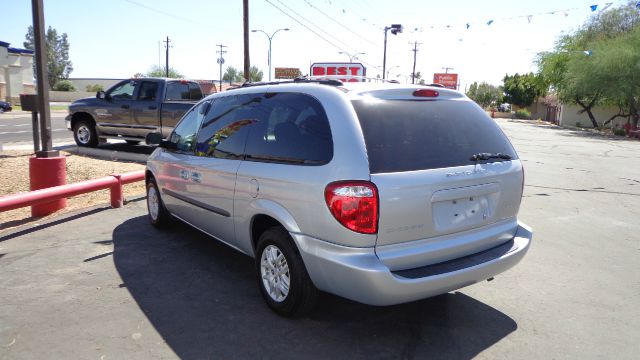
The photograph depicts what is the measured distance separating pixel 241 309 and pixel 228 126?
5.32 feet

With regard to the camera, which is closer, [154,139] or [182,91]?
[154,139]

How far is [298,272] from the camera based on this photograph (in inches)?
138

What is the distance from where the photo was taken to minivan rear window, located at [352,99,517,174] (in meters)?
3.27

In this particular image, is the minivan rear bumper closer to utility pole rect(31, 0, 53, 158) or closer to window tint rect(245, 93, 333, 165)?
window tint rect(245, 93, 333, 165)

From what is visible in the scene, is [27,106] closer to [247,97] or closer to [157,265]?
[157,265]

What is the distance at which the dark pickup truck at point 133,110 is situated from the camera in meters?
12.3

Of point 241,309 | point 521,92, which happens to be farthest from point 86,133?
point 521,92

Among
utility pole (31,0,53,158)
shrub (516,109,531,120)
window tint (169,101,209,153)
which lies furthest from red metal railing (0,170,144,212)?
shrub (516,109,531,120)

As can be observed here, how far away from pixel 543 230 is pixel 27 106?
771cm

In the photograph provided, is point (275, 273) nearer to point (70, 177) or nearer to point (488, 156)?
point (488, 156)

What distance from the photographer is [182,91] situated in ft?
42.4

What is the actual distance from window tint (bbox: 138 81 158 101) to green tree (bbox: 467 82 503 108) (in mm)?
99970

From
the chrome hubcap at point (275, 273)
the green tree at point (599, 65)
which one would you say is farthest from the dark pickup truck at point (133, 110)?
the green tree at point (599, 65)

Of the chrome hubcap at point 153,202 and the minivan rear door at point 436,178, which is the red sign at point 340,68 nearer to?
the chrome hubcap at point 153,202
